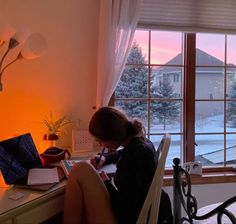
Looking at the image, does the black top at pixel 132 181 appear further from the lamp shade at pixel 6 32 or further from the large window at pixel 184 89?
the large window at pixel 184 89

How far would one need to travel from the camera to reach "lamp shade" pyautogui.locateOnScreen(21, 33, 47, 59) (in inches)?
78.6

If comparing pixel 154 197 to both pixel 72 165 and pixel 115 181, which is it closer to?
pixel 115 181

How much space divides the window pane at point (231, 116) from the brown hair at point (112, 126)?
4.67 ft

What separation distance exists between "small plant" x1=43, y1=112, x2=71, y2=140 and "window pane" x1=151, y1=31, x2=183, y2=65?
0.88m

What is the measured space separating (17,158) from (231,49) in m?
2.02

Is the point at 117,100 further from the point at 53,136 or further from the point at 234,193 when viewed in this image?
the point at 234,193

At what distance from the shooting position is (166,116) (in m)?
2.76

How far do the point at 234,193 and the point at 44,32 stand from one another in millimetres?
2026

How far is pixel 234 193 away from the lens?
273 cm

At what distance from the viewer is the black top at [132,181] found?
4.85 feet

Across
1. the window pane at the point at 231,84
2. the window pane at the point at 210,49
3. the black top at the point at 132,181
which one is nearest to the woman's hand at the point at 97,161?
the black top at the point at 132,181

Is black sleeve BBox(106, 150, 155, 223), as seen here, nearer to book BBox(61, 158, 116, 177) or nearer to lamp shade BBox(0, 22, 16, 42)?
book BBox(61, 158, 116, 177)

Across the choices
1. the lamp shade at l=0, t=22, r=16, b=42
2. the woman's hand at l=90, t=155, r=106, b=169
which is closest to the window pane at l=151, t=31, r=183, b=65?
the woman's hand at l=90, t=155, r=106, b=169

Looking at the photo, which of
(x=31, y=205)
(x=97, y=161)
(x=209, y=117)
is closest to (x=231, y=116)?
(x=209, y=117)
